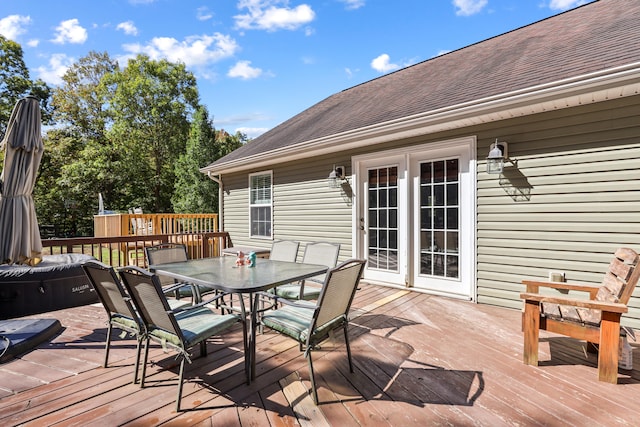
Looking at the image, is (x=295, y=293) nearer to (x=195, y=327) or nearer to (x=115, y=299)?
(x=195, y=327)

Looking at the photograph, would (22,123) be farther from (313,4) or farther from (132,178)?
(132,178)

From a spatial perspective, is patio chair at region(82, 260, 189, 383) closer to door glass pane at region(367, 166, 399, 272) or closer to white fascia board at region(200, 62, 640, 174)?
door glass pane at region(367, 166, 399, 272)

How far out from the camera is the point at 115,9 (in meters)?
11.0

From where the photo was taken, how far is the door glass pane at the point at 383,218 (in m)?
4.91

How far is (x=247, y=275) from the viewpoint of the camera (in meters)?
2.65

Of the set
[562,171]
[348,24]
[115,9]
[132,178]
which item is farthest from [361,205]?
[132,178]

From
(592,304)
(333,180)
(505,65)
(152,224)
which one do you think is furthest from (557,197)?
(152,224)

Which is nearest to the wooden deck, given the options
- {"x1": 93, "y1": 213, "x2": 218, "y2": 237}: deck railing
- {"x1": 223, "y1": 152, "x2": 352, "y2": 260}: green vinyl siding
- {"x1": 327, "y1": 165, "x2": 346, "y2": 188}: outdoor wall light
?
{"x1": 223, "y1": 152, "x2": 352, "y2": 260}: green vinyl siding

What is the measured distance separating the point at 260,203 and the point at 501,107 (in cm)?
532

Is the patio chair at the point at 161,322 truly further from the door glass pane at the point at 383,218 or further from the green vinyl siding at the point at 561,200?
the green vinyl siding at the point at 561,200

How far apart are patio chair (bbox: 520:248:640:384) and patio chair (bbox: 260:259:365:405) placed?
140 cm

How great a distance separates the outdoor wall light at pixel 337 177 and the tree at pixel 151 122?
14.8m

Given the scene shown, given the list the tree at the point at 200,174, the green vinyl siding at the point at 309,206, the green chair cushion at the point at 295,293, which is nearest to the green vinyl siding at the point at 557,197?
the green vinyl siding at the point at 309,206

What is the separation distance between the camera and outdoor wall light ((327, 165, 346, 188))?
18.0 feet
